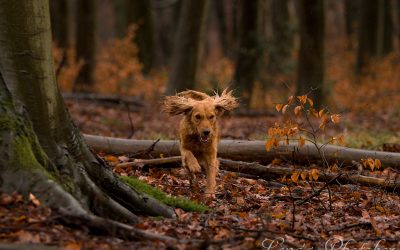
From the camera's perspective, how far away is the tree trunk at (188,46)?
18594 mm

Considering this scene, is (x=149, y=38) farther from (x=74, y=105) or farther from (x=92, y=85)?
(x=74, y=105)

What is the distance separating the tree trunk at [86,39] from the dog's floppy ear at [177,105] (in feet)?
49.6

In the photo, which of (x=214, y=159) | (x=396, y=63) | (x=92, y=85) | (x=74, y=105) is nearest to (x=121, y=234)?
(x=214, y=159)

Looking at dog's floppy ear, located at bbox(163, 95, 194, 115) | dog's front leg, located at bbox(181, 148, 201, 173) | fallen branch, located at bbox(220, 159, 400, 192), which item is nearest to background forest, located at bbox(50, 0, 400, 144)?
fallen branch, located at bbox(220, 159, 400, 192)

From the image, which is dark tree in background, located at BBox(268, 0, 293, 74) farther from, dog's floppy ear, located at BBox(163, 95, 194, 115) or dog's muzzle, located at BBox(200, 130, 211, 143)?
dog's muzzle, located at BBox(200, 130, 211, 143)

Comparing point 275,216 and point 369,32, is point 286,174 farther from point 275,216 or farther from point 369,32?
point 369,32

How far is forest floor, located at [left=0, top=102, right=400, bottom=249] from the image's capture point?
5.54 metres

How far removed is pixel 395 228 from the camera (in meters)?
7.12

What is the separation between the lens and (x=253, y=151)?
33.1 ft

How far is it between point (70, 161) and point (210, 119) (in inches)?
110

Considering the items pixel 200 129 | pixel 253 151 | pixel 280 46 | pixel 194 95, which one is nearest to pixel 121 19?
pixel 280 46

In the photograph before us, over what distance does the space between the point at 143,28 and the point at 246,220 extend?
21.3m

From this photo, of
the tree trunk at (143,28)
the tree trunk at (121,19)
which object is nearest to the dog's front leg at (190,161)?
the tree trunk at (143,28)

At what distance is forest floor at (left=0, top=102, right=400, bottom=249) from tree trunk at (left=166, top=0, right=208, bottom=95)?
946cm
